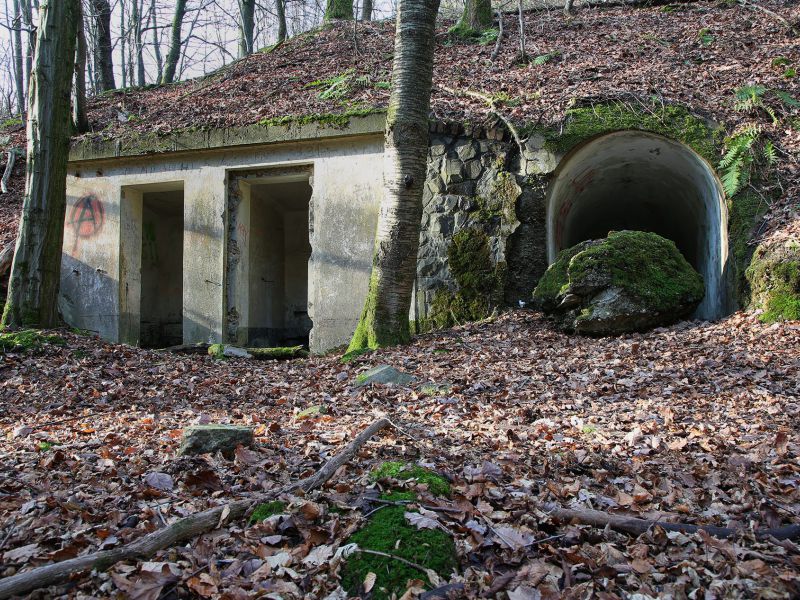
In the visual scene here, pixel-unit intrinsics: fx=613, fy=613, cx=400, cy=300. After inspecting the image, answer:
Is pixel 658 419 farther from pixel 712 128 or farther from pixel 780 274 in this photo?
pixel 712 128

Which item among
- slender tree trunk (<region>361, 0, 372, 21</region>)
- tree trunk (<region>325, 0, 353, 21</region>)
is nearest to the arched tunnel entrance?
tree trunk (<region>325, 0, 353, 21</region>)

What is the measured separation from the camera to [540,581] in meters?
2.53

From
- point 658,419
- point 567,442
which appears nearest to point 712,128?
point 658,419

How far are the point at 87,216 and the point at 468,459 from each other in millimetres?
9700

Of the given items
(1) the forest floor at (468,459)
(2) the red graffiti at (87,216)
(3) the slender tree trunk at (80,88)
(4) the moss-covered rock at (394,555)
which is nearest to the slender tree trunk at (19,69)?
(3) the slender tree trunk at (80,88)

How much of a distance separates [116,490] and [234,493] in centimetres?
71

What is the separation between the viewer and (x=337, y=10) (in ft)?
57.1

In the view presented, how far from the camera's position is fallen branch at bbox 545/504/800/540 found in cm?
284

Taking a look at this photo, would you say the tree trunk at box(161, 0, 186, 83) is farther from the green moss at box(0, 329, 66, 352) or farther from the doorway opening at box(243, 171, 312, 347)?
the green moss at box(0, 329, 66, 352)

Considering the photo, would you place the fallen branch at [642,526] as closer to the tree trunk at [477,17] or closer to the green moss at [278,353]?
the green moss at [278,353]

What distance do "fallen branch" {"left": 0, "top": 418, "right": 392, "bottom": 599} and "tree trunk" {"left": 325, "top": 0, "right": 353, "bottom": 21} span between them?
16.5 m

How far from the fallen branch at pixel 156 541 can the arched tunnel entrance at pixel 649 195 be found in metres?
6.54

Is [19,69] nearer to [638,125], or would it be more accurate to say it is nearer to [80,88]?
[80,88]

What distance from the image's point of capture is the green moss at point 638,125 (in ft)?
27.6
